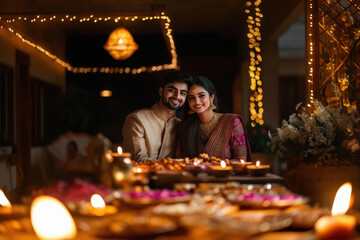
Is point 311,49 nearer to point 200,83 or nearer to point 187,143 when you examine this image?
point 200,83

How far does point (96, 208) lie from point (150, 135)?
216 centimetres

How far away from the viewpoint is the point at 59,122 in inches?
384

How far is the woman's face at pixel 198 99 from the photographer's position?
396 cm

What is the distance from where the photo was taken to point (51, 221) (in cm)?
170

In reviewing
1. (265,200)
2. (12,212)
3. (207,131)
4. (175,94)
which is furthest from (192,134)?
(12,212)

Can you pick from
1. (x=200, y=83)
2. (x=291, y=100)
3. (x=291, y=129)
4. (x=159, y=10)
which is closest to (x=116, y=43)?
(x=159, y=10)

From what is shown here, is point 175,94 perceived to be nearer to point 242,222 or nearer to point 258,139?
point 242,222

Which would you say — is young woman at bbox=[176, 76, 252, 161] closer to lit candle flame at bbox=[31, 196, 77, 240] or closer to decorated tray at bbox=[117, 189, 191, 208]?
decorated tray at bbox=[117, 189, 191, 208]

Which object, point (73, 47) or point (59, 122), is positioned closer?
point (59, 122)

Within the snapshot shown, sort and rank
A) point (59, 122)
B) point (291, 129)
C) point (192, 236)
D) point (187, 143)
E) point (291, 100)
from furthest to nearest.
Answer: point (291, 100) < point (59, 122) < point (187, 143) < point (291, 129) < point (192, 236)

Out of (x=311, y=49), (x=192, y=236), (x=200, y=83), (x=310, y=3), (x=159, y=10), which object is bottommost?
(x=192, y=236)

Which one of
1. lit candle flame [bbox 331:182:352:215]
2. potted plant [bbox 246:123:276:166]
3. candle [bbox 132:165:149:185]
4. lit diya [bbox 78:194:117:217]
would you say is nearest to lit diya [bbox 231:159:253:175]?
candle [bbox 132:165:149:185]

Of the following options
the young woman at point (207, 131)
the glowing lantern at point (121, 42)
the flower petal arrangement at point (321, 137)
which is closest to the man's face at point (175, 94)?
the young woman at point (207, 131)

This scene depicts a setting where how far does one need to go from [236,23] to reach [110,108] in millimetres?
3387
